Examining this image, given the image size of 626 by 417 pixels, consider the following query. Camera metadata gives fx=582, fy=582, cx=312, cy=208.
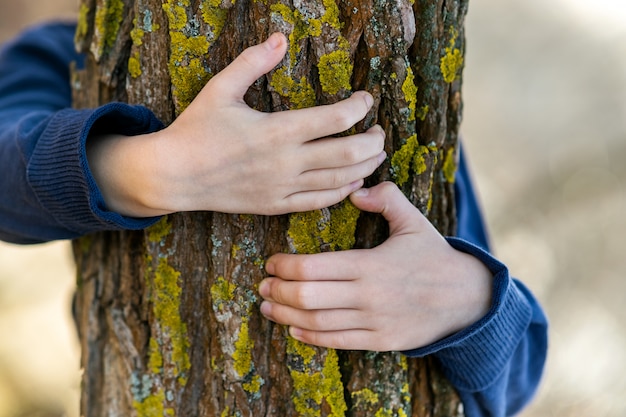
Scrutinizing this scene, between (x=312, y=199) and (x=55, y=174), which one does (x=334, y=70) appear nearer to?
(x=312, y=199)

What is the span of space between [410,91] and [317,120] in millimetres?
202

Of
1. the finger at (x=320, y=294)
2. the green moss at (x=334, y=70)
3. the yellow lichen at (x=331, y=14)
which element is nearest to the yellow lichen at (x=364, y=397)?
the finger at (x=320, y=294)

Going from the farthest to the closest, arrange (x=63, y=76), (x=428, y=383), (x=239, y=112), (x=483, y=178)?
(x=483, y=178)
(x=63, y=76)
(x=428, y=383)
(x=239, y=112)

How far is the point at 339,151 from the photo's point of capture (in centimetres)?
92

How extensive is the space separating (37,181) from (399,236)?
2.04 feet

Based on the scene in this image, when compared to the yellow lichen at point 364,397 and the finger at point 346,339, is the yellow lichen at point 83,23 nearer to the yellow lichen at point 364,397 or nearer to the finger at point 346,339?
the finger at point 346,339

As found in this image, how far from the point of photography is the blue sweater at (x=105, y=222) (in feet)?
3.11

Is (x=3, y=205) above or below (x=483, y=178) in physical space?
above

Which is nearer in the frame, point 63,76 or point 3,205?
point 3,205

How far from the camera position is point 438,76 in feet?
3.41

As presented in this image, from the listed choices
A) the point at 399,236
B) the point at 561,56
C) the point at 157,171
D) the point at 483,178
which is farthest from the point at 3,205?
the point at 561,56

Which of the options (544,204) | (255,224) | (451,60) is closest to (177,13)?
(255,224)

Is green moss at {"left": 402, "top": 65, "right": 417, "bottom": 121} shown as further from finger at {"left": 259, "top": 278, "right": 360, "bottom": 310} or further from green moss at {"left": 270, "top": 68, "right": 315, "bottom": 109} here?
finger at {"left": 259, "top": 278, "right": 360, "bottom": 310}

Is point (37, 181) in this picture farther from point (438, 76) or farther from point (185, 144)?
point (438, 76)
